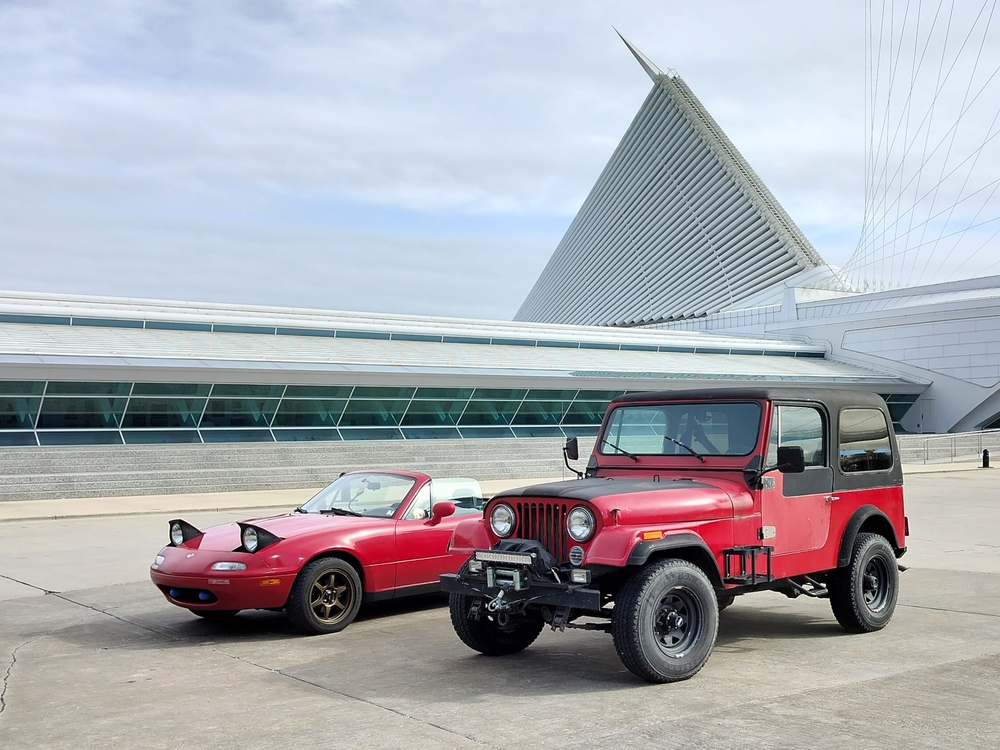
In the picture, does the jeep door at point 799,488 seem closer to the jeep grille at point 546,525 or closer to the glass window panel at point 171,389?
the jeep grille at point 546,525

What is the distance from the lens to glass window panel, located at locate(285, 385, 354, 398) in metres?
30.5

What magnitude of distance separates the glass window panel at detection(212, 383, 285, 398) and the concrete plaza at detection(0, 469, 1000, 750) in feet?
62.3

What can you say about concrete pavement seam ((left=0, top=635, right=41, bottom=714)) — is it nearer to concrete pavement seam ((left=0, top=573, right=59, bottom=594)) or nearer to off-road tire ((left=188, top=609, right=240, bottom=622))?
off-road tire ((left=188, top=609, right=240, bottom=622))

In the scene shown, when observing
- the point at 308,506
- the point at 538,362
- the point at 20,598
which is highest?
the point at 538,362

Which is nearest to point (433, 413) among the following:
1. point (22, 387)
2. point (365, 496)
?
point (22, 387)

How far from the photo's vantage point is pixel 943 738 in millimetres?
5078

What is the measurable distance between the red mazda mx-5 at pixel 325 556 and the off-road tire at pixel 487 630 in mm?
1615

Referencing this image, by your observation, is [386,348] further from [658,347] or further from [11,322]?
[658,347]

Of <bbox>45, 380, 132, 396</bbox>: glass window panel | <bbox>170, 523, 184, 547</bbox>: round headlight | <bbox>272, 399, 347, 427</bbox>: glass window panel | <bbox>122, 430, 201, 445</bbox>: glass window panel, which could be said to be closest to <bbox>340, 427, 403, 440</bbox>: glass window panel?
<bbox>272, 399, 347, 427</bbox>: glass window panel

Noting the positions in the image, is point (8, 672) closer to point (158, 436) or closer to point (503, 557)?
point (503, 557)

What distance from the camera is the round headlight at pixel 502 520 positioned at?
6805 millimetres

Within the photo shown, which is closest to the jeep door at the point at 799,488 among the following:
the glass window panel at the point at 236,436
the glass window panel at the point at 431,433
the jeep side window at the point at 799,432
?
the jeep side window at the point at 799,432

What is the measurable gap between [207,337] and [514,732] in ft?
100

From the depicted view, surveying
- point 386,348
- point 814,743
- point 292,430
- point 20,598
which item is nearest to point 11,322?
point 292,430
